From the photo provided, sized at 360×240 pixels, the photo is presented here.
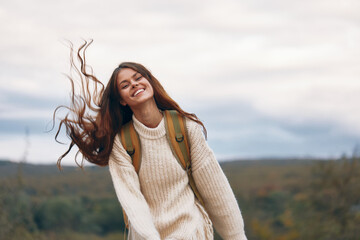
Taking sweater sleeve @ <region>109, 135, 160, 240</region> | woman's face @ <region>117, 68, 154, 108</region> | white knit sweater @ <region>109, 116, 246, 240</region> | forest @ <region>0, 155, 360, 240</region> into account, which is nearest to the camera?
sweater sleeve @ <region>109, 135, 160, 240</region>

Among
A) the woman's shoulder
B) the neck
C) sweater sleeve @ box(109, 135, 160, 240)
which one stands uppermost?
the neck

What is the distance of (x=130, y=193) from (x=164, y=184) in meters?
0.28

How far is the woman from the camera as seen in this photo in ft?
15.6

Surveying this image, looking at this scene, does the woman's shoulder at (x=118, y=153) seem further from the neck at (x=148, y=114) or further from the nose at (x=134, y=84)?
the nose at (x=134, y=84)

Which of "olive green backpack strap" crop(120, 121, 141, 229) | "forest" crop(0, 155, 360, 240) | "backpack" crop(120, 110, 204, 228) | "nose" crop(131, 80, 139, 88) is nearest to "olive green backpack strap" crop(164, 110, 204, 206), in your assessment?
"backpack" crop(120, 110, 204, 228)

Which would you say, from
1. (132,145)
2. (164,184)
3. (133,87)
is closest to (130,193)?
(164,184)

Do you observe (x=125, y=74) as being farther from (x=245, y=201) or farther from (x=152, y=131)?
(x=245, y=201)

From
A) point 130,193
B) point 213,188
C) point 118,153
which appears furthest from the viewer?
point 213,188

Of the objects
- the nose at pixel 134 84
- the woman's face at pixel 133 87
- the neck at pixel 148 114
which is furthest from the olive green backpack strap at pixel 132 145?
the nose at pixel 134 84

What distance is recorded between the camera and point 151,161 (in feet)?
15.7

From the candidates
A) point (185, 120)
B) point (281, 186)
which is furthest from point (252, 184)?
point (185, 120)

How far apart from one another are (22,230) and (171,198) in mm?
9528

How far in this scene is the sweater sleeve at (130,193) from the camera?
4.54m

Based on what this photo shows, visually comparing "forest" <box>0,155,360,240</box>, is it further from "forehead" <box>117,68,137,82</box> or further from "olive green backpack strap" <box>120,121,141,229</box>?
"forehead" <box>117,68,137,82</box>
